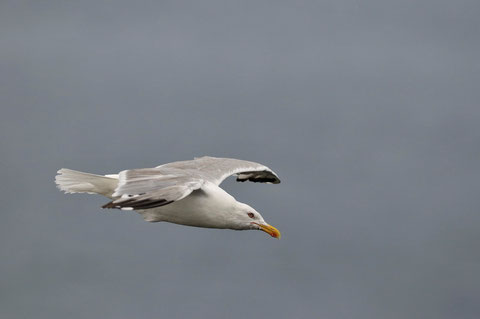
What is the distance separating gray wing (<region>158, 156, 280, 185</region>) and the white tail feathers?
1072 mm

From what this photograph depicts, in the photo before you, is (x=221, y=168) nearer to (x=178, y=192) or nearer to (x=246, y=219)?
(x=246, y=219)

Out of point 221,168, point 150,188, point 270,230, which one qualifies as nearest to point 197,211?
point 150,188

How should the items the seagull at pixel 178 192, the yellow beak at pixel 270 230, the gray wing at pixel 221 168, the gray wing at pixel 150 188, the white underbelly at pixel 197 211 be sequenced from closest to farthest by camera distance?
the gray wing at pixel 150 188
the seagull at pixel 178 192
the white underbelly at pixel 197 211
the yellow beak at pixel 270 230
the gray wing at pixel 221 168

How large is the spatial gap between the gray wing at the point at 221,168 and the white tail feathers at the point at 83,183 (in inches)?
42.2

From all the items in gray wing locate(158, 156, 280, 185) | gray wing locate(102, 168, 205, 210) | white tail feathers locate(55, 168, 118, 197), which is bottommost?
gray wing locate(102, 168, 205, 210)

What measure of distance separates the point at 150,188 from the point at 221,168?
3568mm

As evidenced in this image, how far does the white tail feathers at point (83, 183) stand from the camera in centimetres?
1586

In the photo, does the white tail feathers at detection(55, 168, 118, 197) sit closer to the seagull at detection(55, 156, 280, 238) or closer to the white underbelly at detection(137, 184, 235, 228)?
the seagull at detection(55, 156, 280, 238)

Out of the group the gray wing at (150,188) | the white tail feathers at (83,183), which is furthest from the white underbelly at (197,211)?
the white tail feathers at (83,183)

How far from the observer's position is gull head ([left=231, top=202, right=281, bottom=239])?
1552 cm

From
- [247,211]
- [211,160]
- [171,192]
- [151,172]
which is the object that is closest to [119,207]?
[171,192]

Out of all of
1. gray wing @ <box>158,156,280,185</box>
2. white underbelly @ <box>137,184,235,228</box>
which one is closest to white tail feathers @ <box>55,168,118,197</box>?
white underbelly @ <box>137,184,235,228</box>

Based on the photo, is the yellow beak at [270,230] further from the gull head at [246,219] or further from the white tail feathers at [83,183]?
the white tail feathers at [83,183]

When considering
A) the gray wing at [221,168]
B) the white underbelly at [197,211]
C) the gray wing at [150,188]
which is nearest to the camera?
the gray wing at [150,188]
